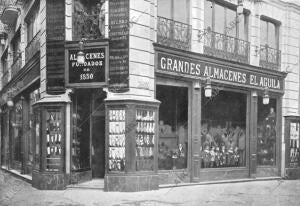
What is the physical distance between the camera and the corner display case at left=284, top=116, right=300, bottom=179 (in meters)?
17.9

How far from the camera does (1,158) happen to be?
80.4ft

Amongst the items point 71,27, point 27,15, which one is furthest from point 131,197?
point 27,15

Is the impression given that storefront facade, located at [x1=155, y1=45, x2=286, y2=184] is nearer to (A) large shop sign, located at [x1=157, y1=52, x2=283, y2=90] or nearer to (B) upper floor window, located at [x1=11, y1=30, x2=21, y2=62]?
(A) large shop sign, located at [x1=157, y1=52, x2=283, y2=90]

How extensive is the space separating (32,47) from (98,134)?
4535mm

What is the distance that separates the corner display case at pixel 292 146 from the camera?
1792 cm

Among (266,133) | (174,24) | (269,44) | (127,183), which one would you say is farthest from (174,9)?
(266,133)

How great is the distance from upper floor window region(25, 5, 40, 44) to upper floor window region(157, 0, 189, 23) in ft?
Answer: 15.3

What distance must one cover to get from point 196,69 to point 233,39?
2528 millimetres

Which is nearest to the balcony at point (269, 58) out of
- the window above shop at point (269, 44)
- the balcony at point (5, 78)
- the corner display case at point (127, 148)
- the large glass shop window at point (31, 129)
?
the window above shop at point (269, 44)

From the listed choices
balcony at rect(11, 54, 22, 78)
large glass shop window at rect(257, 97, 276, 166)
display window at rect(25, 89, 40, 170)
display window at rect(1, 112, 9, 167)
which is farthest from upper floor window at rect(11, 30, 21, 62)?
large glass shop window at rect(257, 97, 276, 166)

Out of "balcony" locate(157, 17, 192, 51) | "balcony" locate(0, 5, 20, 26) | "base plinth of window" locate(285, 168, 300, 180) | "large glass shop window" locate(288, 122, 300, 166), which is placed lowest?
"base plinth of window" locate(285, 168, 300, 180)

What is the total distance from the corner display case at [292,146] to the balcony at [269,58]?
2.27 meters

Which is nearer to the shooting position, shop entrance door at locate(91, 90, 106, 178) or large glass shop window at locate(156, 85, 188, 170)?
large glass shop window at locate(156, 85, 188, 170)

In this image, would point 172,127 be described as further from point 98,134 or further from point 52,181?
point 52,181
